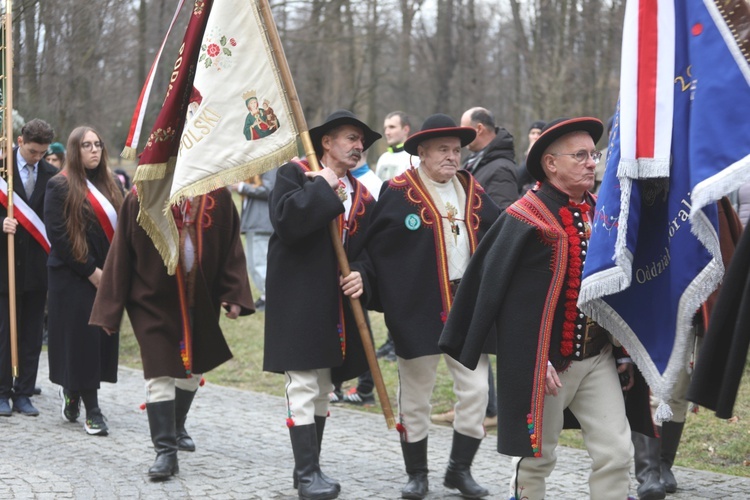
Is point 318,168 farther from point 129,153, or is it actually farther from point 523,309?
point 523,309

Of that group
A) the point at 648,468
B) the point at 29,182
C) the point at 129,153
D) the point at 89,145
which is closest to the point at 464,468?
the point at 648,468

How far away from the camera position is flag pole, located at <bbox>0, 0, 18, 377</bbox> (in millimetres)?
7773

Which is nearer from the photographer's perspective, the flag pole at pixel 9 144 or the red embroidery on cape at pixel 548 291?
the red embroidery on cape at pixel 548 291

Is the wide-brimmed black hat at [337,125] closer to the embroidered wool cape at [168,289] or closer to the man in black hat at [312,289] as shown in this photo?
the man in black hat at [312,289]

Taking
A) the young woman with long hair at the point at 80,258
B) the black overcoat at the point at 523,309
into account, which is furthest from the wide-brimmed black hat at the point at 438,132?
the young woman with long hair at the point at 80,258

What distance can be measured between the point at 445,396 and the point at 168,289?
3.20 metres

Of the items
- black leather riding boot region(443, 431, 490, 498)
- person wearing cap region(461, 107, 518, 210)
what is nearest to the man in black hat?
black leather riding boot region(443, 431, 490, 498)

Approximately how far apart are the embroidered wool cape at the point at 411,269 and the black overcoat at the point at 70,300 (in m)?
2.58

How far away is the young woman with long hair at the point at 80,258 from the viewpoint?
7316mm

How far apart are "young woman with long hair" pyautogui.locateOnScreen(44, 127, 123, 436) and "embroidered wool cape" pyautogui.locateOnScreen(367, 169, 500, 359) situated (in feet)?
8.30

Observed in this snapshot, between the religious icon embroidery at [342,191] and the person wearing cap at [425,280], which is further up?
the religious icon embroidery at [342,191]

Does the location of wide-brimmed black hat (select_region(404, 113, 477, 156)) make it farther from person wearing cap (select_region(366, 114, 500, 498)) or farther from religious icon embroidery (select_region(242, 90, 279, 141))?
religious icon embroidery (select_region(242, 90, 279, 141))

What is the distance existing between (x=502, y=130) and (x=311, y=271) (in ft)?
9.97

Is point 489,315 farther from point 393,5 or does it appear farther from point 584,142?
point 393,5
